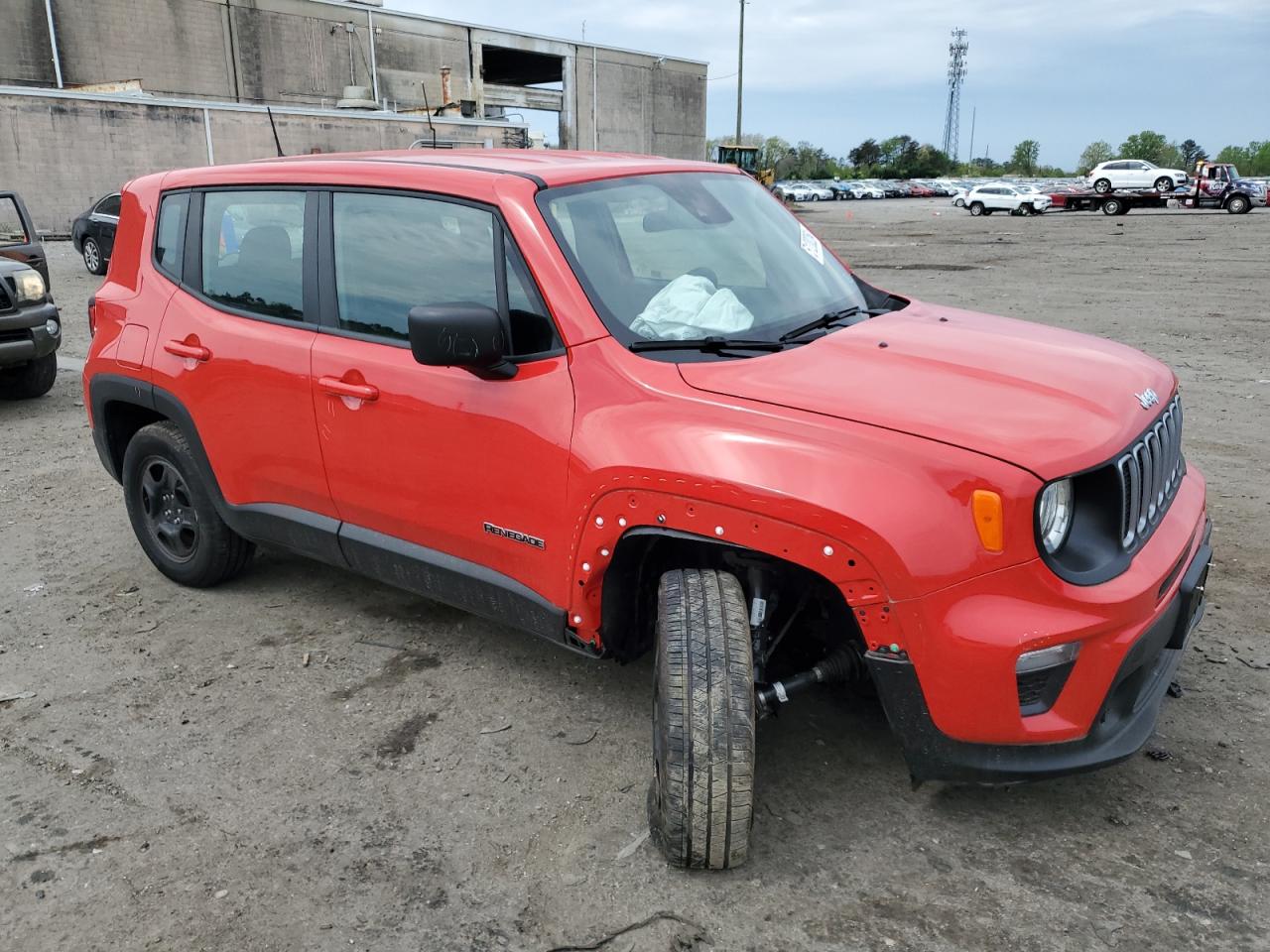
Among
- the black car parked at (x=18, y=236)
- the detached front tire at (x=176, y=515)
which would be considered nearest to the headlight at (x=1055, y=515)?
the detached front tire at (x=176, y=515)

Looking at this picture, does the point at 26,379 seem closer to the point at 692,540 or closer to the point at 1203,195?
the point at 692,540

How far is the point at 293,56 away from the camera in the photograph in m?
48.5

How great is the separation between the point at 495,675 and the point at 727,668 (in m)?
1.49

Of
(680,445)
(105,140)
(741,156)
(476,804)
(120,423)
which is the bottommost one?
(476,804)

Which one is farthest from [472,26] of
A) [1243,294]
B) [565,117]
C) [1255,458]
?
[1255,458]

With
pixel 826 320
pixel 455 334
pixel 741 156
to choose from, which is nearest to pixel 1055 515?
pixel 826 320

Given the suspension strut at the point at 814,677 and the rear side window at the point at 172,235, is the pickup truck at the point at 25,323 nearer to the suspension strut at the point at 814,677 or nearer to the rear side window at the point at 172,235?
the rear side window at the point at 172,235

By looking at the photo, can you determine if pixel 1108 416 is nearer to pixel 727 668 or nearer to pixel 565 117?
pixel 727 668

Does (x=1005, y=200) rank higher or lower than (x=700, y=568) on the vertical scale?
lower

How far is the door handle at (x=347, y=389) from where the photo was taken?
345 cm

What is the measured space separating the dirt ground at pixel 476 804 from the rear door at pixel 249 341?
0.71 m

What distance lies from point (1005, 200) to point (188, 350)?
45.9 meters

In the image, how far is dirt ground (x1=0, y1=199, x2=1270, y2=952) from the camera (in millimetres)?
2541

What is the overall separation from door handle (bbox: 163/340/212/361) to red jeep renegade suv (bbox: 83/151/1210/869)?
38 mm
